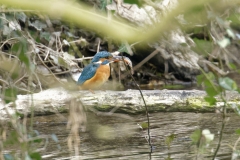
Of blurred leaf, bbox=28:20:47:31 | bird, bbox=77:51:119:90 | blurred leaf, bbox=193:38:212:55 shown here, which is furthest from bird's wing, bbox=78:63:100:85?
blurred leaf, bbox=193:38:212:55

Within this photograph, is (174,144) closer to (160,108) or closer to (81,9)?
(160,108)

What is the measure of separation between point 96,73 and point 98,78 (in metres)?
0.07

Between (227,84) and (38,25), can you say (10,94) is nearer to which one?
(227,84)

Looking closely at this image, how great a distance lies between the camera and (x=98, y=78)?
19.5 feet

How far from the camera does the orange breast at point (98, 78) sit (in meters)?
5.89

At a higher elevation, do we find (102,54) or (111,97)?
(102,54)

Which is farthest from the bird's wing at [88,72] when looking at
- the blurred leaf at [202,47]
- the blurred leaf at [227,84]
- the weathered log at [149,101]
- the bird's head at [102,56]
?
the blurred leaf at [202,47]

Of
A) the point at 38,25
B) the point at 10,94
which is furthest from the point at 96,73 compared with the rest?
the point at 10,94

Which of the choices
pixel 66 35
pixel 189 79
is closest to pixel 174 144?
pixel 66 35

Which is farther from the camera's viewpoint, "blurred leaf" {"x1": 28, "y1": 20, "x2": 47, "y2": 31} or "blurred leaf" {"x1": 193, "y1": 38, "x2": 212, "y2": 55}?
"blurred leaf" {"x1": 28, "y1": 20, "x2": 47, "y2": 31}

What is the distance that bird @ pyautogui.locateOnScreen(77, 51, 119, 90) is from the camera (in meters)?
5.89

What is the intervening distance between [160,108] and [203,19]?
342 cm

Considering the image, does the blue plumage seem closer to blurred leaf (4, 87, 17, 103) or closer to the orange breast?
the orange breast

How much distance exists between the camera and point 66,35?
7.02 metres
